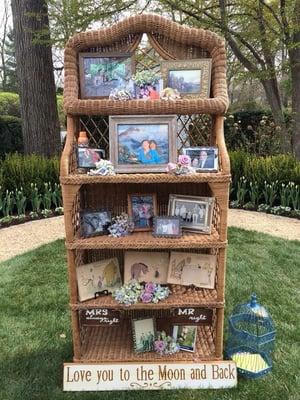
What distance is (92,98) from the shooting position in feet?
8.21

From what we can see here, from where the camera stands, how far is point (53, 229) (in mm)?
5504

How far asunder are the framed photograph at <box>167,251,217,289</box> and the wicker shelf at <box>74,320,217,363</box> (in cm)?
42

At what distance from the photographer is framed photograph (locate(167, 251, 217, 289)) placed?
2.63m

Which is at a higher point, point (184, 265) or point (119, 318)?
point (184, 265)

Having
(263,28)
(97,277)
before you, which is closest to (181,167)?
(97,277)

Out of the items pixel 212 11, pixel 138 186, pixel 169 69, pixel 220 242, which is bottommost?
pixel 220 242

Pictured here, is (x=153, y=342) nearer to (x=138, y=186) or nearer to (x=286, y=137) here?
(x=138, y=186)

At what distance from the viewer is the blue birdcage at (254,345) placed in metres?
2.64

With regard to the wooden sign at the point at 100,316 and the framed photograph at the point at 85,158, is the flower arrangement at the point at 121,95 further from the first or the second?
the wooden sign at the point at 100,316

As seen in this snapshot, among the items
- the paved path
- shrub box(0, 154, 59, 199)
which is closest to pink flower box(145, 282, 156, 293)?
the paved path

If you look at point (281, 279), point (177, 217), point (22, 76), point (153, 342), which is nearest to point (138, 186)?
point (177, 217)

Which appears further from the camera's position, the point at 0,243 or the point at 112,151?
the point at 0,243

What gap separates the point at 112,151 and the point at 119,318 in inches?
37.2

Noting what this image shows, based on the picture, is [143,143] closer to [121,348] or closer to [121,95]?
[121,95]
